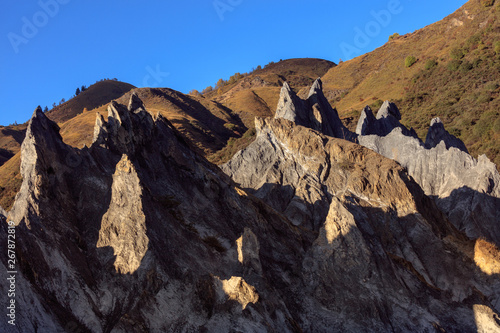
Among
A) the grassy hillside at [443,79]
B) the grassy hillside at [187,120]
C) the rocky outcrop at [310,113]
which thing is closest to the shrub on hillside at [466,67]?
the grassy hillside at [443,79]

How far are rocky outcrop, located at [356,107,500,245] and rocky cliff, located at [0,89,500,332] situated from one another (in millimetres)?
4557

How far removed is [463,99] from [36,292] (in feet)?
294

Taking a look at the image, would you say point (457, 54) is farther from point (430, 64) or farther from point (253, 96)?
point (253, 96)

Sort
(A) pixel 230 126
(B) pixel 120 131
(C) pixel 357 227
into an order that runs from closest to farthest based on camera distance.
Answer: (C) pixel 357 227 < (B) pixel 120 131 < (A) pixel 230 126

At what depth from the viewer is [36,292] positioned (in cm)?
1647

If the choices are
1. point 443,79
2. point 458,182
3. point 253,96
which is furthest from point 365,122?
point 253,96

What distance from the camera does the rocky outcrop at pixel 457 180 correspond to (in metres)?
36.1

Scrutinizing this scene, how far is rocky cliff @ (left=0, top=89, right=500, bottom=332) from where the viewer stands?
17.8 m

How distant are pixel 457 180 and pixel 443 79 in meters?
75.0

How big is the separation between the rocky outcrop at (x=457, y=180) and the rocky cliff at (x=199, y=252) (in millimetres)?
4557

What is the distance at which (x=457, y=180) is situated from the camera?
4000 cm

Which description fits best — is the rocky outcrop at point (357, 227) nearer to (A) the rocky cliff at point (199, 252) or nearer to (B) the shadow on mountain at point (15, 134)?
(A) the rocky cliff at point (199, 252)

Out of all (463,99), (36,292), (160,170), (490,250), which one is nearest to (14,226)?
(36,292)

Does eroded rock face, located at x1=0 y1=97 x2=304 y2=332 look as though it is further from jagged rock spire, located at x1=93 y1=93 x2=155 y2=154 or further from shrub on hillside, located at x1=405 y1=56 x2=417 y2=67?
shrub on hillside, located at x1=405 y1=56 x2=417 y2=67
